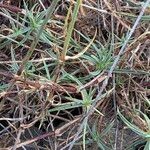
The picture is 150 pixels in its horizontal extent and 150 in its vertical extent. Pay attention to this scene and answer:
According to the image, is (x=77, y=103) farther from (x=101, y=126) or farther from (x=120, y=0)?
(x=120, y=0)

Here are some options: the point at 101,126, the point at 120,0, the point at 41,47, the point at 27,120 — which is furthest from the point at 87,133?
the point at 120,0

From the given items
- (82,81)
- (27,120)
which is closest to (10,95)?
(27,120)

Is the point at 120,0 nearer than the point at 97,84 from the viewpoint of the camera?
No

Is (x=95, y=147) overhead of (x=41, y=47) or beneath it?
beneath

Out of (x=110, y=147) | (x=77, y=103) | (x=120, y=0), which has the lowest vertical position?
(x=110, y=147)

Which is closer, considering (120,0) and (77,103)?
(77,103)

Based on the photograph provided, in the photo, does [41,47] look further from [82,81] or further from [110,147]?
[110,147]
